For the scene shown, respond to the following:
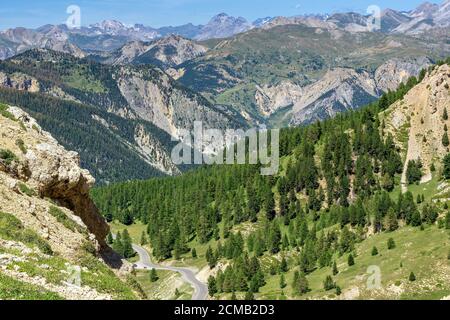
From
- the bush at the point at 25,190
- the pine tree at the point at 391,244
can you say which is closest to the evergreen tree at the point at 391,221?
the pine tree at the point at 391,244

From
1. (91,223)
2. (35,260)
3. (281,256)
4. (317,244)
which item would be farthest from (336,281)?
(35,260)

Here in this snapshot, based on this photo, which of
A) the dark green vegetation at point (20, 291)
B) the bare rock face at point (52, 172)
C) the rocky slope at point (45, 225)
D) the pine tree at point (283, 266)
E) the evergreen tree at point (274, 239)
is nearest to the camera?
the dark green vegetation at point (20, 291)

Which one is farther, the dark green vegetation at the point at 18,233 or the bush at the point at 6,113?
the bush at the point at 6,113

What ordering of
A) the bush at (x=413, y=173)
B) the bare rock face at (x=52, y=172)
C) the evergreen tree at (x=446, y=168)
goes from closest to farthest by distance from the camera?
the bare rock face at (x=52, y=172) < the evergreen tree at (x=446, y=168) < the bush at (x=413, y=173)

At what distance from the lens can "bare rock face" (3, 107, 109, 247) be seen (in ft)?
173

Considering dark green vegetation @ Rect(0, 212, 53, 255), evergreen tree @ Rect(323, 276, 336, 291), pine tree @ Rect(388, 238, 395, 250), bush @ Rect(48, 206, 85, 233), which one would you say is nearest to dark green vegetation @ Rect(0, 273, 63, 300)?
dark green vegetation @ Rect(0, 212, 53, 255)

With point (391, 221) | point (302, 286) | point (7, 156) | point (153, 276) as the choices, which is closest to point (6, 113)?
point (7, 156)

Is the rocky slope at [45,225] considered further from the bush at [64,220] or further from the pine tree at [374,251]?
the pine tree at [374,251]

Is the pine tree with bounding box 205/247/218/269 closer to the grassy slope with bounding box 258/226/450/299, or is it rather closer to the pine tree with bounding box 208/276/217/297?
the pine tree with bounding box 208/276/217/297

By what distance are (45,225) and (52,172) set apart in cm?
886

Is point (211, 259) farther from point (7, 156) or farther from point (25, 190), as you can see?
point (25, 190)

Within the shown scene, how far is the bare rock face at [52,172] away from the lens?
Result: 173 feet

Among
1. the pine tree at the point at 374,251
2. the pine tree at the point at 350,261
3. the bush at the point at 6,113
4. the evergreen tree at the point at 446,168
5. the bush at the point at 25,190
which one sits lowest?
the pine tree at the point at 350,261
